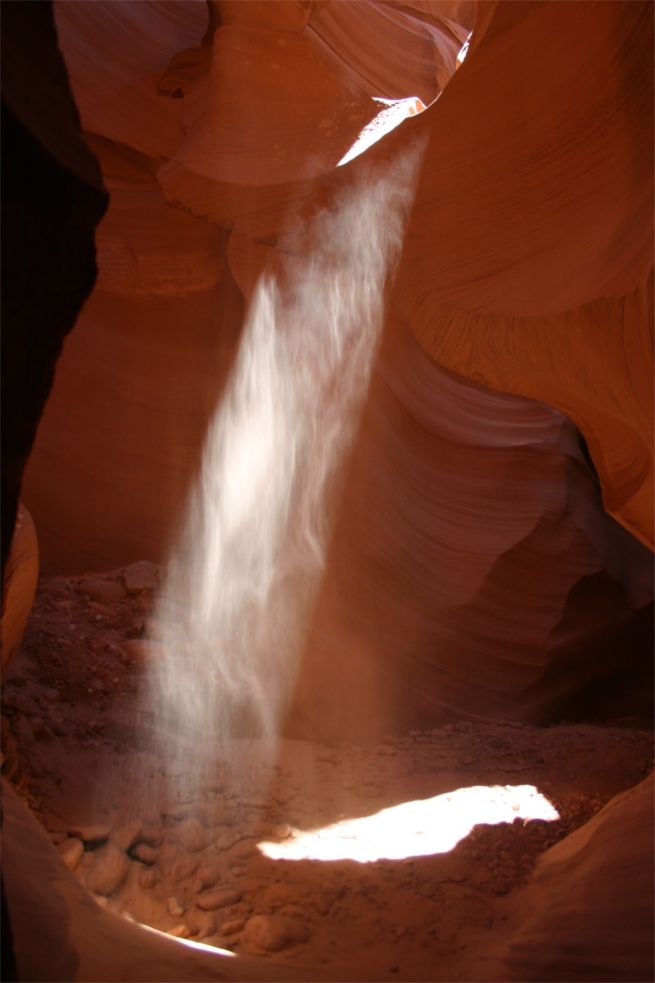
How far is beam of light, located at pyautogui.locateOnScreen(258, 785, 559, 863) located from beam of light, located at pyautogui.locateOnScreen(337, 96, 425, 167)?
3.14 metres

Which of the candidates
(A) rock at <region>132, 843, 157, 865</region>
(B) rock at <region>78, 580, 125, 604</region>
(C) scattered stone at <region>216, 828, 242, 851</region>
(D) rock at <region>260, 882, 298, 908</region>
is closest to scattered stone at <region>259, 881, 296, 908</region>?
(D) rock at <region>260, 882, 298, 908</region>

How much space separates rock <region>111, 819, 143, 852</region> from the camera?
10.7 feet

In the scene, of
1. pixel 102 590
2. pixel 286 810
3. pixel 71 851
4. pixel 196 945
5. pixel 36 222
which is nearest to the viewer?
pixel 36 222

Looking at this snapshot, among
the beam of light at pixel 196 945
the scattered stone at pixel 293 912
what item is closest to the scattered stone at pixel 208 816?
the scattered stone at pixel 293 912

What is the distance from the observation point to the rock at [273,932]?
8.93ft

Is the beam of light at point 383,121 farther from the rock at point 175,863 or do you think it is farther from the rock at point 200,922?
the rock at point 200,922

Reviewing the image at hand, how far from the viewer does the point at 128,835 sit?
3.31 meters

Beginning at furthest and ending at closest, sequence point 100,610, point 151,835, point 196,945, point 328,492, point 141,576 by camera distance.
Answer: point 328,492 → point 141,576 → point 100,610 → point 151,835 → point 196,945

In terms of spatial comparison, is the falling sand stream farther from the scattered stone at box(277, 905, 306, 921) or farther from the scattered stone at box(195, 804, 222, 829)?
the scattered stone at box(277, 905, 306, 921)

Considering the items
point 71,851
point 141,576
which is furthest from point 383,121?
point 71,851

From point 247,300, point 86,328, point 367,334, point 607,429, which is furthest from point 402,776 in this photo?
point 86,328

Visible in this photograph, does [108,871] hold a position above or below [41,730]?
below

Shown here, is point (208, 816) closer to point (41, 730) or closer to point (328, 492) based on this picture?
point (41, 730)

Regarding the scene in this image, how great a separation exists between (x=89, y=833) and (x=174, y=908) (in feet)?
1.65
